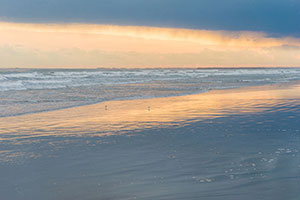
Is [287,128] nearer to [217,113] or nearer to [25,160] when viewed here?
[217,113]

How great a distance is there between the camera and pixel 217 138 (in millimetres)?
10438

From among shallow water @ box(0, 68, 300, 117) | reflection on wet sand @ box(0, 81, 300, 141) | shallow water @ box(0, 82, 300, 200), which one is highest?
shallow water @ box(0, 68, 300, 117)

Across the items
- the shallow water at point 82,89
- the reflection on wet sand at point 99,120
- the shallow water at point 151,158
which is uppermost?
the shallow water at point 82,89

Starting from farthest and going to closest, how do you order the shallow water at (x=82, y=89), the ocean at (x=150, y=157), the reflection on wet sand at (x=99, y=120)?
1. the shallow water at (x=82, y=89)
2. the reflection on wet sand at (x=99, y=120)
3. the ocean at (x=150, y=157)

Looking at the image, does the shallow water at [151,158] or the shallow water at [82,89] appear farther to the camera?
the shallow water at [82,89]

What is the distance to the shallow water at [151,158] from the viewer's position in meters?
6.12

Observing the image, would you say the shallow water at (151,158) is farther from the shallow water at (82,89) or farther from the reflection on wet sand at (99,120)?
the shallow water at (82,89)

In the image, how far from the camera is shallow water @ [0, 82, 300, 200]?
6.12m

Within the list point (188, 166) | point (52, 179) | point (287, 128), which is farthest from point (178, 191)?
point (287, 128)

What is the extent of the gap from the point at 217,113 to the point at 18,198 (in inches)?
446

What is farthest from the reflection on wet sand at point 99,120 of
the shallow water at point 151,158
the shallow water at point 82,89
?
the shallow water at point 82,89

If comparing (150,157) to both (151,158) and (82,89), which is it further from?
(82,89)

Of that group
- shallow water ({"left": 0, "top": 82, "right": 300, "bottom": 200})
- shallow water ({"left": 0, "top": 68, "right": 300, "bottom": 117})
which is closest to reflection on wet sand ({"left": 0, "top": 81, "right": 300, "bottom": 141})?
shallow water ({"left": 0, "top": 82, "right": 300, "bottom": 200})

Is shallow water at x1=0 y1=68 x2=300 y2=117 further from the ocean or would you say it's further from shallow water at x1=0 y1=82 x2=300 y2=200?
shallow water at x1=0 y1=82 x2=300 y2=200
